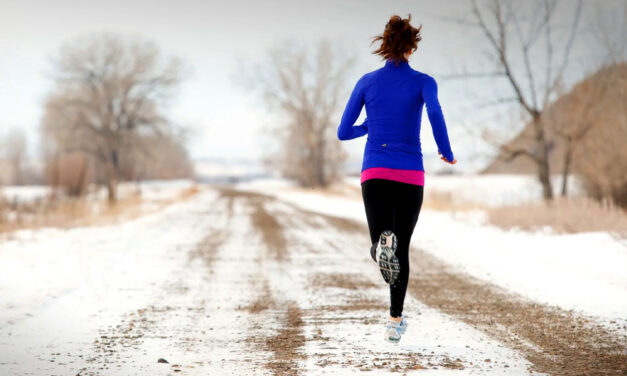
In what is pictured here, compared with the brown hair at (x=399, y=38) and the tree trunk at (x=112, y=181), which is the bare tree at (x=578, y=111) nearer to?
the brown hair at (x=399, y=38)

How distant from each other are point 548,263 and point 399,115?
5.00m

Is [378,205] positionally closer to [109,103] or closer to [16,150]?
[109,103]

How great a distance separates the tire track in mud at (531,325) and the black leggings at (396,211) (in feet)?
2.39

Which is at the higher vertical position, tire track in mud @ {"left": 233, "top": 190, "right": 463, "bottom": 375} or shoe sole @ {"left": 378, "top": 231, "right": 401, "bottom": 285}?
shoe sole @ {"left": 378, "top": 231, "right": 401, "bottom": 285}

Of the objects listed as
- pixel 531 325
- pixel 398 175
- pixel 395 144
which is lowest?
pixel 531 325

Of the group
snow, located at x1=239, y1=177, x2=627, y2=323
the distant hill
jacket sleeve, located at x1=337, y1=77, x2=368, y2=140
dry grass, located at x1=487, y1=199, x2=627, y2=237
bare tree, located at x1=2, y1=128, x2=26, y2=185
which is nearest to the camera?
jacket sleeve, located at x1=337, y1=77, x2=368, y2=140

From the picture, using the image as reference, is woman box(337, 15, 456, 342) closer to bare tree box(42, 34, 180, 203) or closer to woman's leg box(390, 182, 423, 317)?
woman's leg box(390, 182, 423, 317)

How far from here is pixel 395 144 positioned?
12.1 feet

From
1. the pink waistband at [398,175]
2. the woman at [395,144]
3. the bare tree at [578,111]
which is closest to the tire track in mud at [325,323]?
the woman at [395,144]

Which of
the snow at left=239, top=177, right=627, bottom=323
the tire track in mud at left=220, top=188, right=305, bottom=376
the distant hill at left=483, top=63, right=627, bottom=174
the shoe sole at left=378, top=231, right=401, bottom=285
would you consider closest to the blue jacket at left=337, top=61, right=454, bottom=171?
the shoe sole at left=378, top=231, right=401, bottom=285

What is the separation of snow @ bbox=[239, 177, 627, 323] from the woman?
2016 millimetres

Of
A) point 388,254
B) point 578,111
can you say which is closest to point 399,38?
point 388,254

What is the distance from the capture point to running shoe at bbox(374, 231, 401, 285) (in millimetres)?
3771

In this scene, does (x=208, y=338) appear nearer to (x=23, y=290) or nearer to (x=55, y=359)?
(x=55, y=359)
